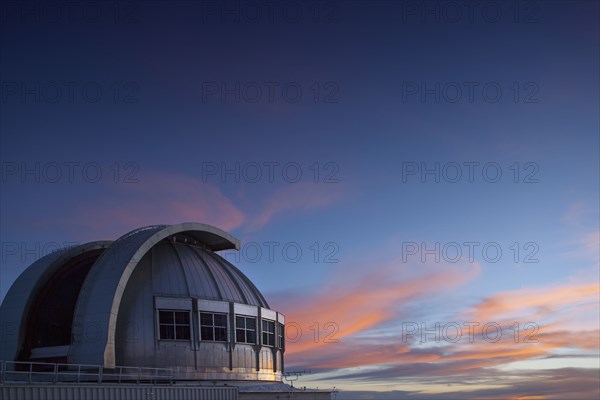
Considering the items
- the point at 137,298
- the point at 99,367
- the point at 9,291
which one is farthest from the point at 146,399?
the point at 9,291

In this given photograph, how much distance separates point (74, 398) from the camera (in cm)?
2670

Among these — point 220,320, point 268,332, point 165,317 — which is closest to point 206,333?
point 220,320

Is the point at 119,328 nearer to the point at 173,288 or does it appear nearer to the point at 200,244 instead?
the point at 173,288

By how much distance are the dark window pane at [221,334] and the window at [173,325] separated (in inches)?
74.3

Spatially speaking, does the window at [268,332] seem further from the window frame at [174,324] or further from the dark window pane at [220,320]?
the window frame at [174,324]

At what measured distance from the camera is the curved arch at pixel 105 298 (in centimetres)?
3416

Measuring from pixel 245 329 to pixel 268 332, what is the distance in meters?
2.60

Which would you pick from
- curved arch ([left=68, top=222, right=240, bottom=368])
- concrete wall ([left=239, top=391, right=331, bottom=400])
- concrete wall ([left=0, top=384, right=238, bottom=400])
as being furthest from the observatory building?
concrete wall ([left=0, top=384, right=238, bottom=400])

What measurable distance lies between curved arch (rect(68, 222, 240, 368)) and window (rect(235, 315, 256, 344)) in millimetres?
6818

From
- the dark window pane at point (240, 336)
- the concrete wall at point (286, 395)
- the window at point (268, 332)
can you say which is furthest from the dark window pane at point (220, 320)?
the concrete wall at point (286, 395)

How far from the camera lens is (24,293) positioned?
126 ft

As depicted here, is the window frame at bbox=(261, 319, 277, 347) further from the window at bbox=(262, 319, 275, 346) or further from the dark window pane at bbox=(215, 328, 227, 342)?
the dark window pane at bbox=(215, 328, 227, 342)

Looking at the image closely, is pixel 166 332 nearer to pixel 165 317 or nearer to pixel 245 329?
pixel 165 317

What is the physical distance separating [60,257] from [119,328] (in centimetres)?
693
